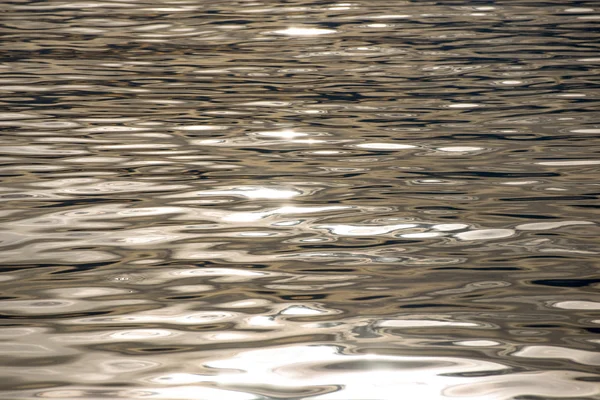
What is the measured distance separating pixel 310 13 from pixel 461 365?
252 inches

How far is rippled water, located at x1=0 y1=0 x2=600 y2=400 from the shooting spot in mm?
1895

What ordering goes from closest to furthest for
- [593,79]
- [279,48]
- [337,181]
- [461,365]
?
1. [461,365]
2. [337,181]
3. [593,79]
4. [279,48]

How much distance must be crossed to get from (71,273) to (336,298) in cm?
62

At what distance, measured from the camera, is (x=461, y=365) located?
73.8 inches

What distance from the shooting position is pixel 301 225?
2832 mm

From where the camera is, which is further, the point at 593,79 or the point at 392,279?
the point at 593,79

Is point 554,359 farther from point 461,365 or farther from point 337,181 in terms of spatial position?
point 337,181

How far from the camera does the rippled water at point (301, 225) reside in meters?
1.89

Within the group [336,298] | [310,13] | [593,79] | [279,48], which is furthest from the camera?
[310,13]

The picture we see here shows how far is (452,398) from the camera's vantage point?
1.74 meters

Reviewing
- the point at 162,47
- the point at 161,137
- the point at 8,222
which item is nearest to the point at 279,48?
the point at 162,47

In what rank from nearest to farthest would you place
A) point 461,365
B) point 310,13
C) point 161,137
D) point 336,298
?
point 461,365 < point 336,298 < point 161,137 < point 310,13

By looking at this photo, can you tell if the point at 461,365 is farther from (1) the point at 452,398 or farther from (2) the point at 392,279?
(2) the point at 392,279

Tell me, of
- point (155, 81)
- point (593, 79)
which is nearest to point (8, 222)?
point (155, 81)
